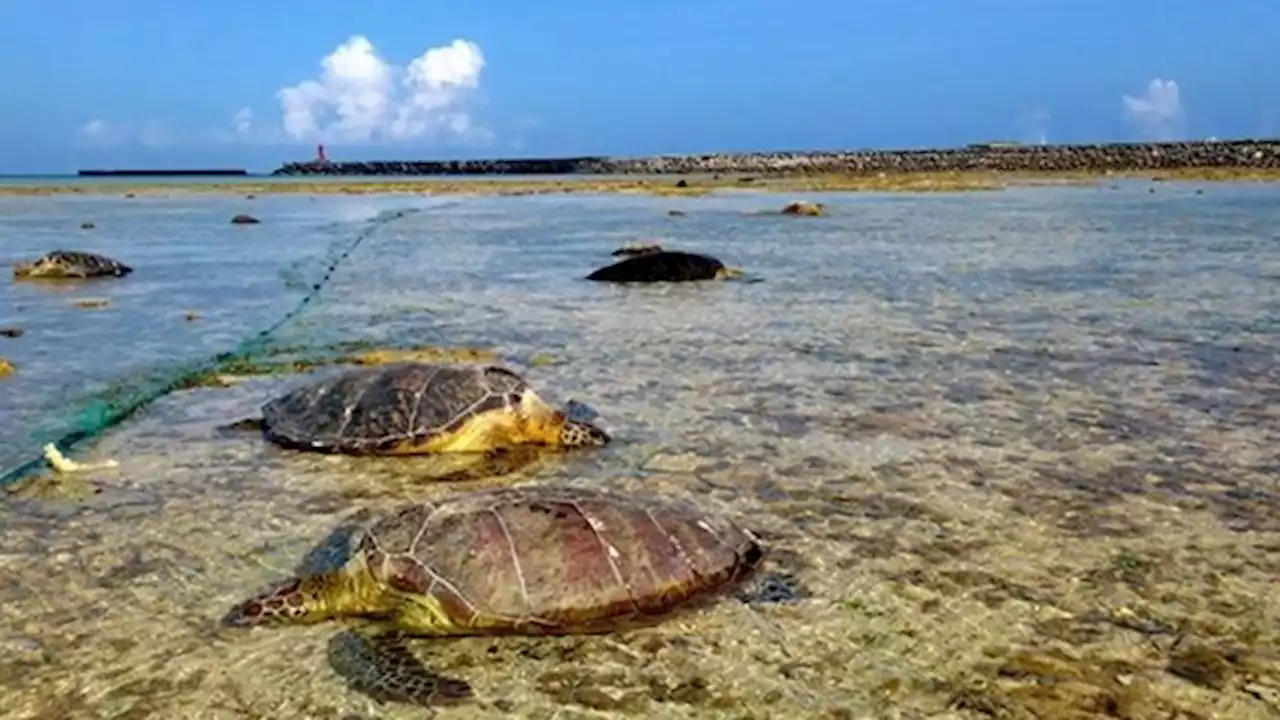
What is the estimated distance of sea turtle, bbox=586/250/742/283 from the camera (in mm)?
20031

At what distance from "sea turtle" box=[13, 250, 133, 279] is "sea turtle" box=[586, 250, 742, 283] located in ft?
29.4

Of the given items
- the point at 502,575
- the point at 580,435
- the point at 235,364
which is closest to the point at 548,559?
the point at 502,575

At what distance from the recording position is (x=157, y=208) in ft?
172

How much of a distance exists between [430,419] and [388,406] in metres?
0.38

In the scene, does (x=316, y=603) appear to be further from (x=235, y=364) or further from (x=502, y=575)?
(x=235, y=364)

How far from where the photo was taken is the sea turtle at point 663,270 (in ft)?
65.7

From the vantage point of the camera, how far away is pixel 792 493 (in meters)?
7.75

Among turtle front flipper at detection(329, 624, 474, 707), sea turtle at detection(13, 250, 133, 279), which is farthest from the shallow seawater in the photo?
sea turtle at detection(13, 250, 133, 279)

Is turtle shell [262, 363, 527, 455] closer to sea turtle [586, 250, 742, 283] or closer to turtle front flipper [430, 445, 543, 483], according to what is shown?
turtle front flipper [430, 445, 543, 483]

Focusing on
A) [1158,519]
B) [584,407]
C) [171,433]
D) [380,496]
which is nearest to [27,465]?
[171,433]

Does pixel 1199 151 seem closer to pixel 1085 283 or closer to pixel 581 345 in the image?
pixel 1085 283

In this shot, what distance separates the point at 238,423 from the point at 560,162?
527ft

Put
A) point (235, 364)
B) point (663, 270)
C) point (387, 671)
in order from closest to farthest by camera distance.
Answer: point (387, 671) < point (235, 364) < point (663, 270)

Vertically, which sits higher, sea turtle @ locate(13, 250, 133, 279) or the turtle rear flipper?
sea turtle @ locate(13, 250, 133, 279)
